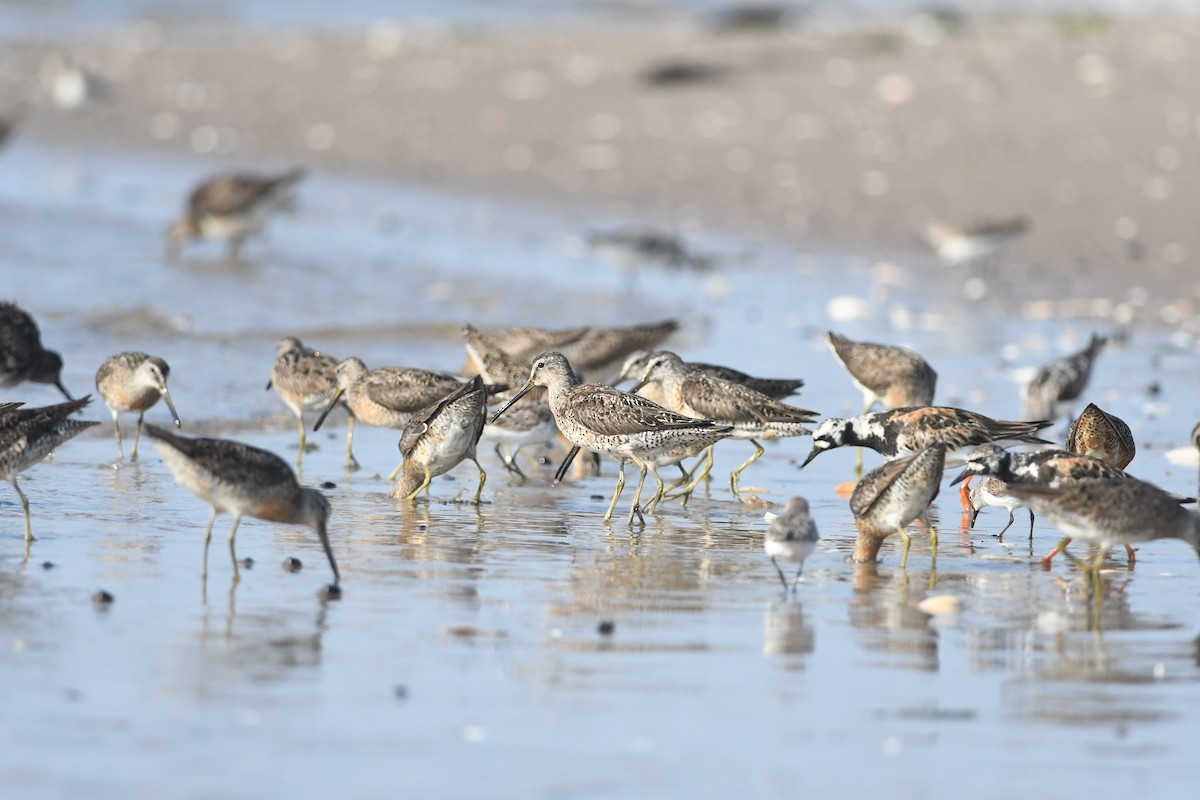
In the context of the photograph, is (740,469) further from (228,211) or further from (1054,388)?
(228,211)

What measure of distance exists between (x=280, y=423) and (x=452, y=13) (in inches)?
1268

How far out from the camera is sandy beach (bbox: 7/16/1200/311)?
1864cm

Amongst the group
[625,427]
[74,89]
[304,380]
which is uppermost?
[74,89]

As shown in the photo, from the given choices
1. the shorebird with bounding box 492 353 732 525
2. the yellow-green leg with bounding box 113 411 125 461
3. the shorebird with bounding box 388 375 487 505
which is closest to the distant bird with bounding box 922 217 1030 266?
the shorebird with bounding box 492 353 732 525

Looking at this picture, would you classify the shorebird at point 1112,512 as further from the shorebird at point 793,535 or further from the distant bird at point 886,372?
the distant bird at point 886,372

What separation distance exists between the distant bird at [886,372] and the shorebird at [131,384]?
4385 millimetres

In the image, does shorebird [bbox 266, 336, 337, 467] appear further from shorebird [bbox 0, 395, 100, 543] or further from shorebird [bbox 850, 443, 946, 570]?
shorebird [bbox 850, 443, 946, 570]

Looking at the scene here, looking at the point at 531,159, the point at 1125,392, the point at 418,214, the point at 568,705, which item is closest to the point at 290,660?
the point at 568,705

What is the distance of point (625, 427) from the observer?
31.4 ft

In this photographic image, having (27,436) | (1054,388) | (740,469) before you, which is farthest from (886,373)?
(27,436)

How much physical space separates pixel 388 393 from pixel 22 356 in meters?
2.63

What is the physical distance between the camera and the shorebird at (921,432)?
32.2ft

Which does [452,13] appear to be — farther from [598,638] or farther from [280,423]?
[598,638]

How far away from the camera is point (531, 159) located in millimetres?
22875
